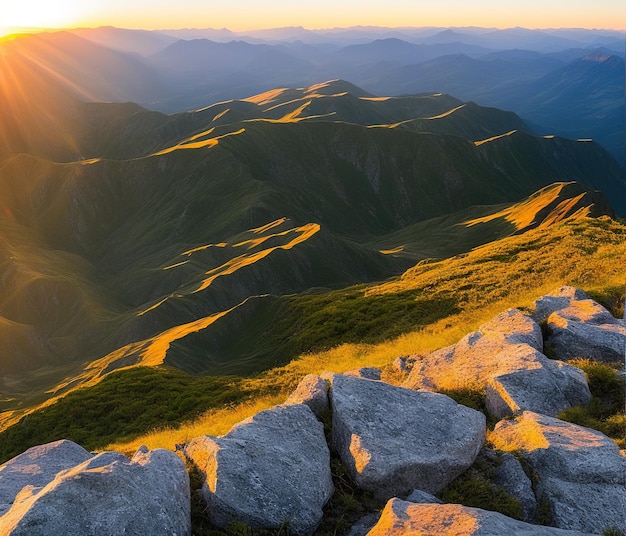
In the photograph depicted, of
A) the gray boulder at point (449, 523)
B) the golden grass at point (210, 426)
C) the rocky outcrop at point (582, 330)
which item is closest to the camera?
the gray boulder at point (449, 523)

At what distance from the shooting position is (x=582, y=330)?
59.5 ft

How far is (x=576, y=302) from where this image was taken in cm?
2208

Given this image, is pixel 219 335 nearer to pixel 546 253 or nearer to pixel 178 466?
pixel 546 253

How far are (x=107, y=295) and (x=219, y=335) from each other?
269 ft

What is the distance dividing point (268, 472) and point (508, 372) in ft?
28.0

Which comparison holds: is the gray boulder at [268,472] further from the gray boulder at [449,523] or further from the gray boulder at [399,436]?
the gray boulder at [449,523]

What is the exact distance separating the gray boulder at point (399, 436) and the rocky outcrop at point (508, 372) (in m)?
1.88

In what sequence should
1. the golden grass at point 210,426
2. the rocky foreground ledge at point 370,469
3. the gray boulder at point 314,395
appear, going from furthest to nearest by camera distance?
the golden grass at point 210,426, the gray boulder at point 314,395, the rocky foreground ledge at point 370,469

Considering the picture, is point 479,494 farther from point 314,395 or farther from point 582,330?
point 582,330

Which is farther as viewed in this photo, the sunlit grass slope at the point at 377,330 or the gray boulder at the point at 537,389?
the sunlit grass slope at the point at 377,330

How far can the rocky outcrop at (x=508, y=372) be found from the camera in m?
14.2

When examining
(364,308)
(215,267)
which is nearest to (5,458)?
(364,308)

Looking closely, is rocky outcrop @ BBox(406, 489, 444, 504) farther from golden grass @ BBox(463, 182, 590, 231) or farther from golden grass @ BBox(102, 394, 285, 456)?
golden grass @ BBox(463, 182, 590, 231)

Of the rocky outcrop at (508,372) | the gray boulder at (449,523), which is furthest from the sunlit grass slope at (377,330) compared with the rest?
the gray boulder at (449,523)
